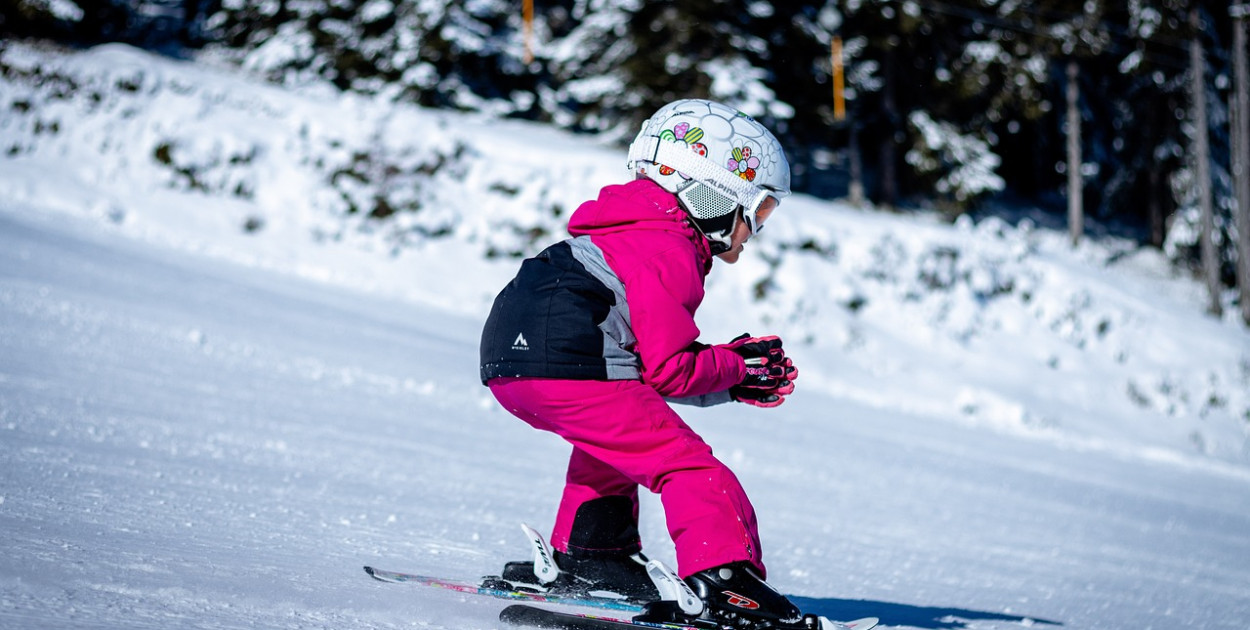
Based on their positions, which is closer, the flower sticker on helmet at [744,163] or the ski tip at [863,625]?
the ski tip at [863,625]

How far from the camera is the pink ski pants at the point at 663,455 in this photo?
245cm

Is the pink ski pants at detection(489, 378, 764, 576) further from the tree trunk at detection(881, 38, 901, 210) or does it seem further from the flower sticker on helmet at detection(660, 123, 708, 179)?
the tree trunk at detection(881, 38, 901, 210)

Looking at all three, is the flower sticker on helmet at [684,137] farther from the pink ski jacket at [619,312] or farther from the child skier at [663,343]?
the pink ski jacket at [619,312]

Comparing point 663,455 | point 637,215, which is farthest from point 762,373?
point 637,215

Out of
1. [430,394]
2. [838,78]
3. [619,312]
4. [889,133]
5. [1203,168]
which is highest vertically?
[838,78]

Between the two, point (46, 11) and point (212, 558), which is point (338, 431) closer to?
point (212, 558)

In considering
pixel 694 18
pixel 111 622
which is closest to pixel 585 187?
pixel 694 18

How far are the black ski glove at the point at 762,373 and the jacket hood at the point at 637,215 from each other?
256 millimetres

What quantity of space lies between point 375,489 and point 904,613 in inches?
85.4

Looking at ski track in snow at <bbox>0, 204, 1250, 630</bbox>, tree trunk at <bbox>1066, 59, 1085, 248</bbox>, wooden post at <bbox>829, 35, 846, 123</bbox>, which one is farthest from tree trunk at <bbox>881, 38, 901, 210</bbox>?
ski track in snow at <bbox>0, 204, 1250, 630</bbox>

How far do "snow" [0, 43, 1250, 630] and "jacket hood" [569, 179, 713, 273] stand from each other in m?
1.09

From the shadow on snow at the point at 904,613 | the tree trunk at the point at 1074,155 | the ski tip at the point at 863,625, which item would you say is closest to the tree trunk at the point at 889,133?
the tree trunk at the point at 1074,155

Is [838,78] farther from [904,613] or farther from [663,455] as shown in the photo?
[663,455]

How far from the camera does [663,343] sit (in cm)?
243
